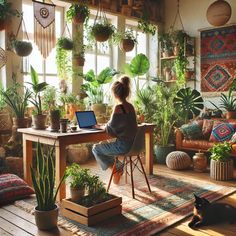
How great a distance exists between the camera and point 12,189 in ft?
12.9

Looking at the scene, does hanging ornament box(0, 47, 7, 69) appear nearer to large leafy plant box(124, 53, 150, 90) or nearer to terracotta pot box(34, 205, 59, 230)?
large leafy plant box(124, 53, 150, 90)

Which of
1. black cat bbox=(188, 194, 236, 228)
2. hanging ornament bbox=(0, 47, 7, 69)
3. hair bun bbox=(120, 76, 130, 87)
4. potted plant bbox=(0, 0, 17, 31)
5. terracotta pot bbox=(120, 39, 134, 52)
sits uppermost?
potted plant bbox=(0, 0, 17, 31)

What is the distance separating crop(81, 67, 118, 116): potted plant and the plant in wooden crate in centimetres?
299

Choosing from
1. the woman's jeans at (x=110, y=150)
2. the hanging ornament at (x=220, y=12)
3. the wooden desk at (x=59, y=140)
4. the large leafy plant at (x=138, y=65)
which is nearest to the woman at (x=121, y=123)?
the woman's jeans at (x=110, y=150)

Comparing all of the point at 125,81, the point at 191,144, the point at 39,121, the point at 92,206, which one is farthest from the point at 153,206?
the point at 191,144

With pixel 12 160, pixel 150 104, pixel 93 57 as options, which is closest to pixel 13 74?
pixel 12 160

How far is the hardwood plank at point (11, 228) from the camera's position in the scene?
3.04 metres

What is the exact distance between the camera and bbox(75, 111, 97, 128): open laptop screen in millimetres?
4359

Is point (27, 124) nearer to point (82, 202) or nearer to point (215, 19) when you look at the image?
point (82, 202)

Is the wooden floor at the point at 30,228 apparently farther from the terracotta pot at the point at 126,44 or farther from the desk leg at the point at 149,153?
the terracotta pot at the point at 126,44

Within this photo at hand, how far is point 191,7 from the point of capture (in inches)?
311

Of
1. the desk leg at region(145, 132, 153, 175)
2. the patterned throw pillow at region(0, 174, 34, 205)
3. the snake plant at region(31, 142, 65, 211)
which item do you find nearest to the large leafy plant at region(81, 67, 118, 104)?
the desk leg at region(145, 132, 153, 175)

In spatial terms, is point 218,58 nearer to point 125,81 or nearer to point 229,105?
point 229,105

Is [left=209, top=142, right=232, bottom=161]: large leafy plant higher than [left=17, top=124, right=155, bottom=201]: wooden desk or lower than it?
lower
